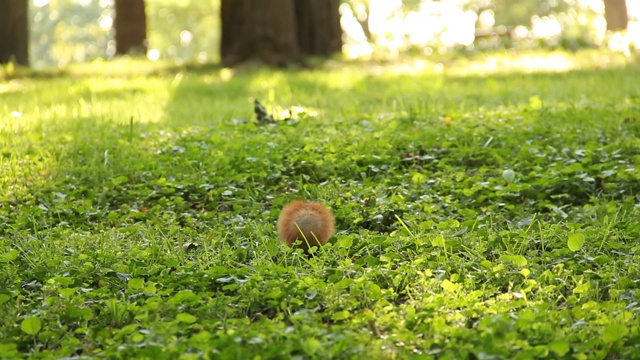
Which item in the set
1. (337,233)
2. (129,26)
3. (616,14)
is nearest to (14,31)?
(129,26)

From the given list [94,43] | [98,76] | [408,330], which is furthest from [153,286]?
[94,43]

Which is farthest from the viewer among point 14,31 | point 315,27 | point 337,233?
point 315,27

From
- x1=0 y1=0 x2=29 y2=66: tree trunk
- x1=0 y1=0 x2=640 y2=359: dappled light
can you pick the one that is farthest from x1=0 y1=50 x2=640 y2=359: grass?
x1=0 y1=0 x2=29 y2=66: tree trunk

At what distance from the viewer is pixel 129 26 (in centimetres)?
1709

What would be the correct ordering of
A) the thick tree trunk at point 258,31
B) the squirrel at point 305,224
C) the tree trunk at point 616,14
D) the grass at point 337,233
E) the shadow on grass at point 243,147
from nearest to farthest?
the grass at point 337,233 < the squirrel at point 305,224 < the shadow on grass at point 243,147 < the thick tree trunk at point 258,31 < the tree trunk at point 616,14

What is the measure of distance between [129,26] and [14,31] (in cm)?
343

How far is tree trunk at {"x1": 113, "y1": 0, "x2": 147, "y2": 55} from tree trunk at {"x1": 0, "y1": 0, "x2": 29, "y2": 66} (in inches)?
113

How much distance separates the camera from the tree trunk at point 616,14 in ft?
87.1

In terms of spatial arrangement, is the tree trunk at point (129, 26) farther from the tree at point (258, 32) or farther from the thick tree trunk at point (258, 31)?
the thick tree trunk at point (258, 31)

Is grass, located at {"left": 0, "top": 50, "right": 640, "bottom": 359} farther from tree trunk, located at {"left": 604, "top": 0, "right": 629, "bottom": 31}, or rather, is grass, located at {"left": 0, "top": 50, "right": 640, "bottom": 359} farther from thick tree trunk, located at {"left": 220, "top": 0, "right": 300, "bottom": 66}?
tree trunk, located at {"left": 604, "top": 0, "right": 629, "bottom": 31}

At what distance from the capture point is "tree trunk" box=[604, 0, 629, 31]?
26.6m

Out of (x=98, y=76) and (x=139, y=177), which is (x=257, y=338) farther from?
(x=98, y=76)

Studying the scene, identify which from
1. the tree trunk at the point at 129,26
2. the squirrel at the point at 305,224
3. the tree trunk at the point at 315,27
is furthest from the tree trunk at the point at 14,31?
the squirrel at the point at 305,224

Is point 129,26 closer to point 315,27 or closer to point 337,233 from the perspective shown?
point 315,27
